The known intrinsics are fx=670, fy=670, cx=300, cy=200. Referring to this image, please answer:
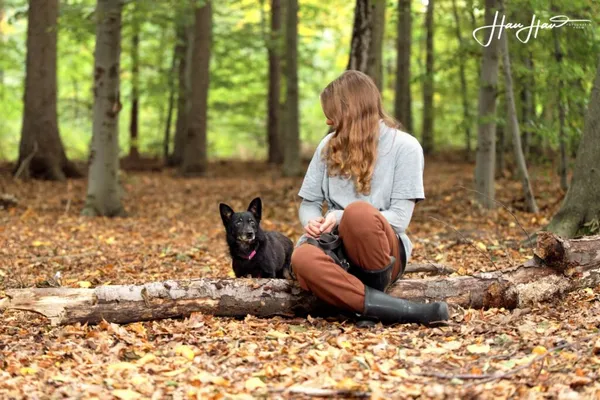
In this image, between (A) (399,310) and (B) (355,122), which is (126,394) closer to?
(A) (399,310)

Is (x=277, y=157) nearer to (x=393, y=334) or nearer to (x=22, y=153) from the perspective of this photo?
(x=22, y=153)

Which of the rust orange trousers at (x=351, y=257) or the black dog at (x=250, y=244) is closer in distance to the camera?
the rust orange trousers at (x=351, y=257)

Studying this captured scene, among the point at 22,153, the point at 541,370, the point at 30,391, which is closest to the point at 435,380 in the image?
the point at 541,370

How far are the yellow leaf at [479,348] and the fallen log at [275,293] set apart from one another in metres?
0.79

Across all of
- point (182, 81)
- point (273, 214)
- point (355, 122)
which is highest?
point (182, 81)

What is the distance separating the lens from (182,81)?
68.1 feet

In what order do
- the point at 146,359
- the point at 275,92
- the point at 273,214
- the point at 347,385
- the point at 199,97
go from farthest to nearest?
the point at 275,92
the point at 199,97
the point at 273,214
the point at 146,359
the point at 347,385

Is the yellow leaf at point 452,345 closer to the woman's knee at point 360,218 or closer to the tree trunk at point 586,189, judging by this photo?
the woman's knee at point 360,218

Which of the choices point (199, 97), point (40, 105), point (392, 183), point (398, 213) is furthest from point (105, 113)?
point (398, 213)

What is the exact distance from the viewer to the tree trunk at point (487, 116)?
967 cm

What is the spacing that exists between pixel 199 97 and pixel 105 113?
22.4 feet

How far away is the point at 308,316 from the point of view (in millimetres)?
4422

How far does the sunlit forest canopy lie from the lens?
30.6 ft

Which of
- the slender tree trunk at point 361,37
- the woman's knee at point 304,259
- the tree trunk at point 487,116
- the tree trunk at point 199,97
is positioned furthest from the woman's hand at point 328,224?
the tree trunk at point 199,97
